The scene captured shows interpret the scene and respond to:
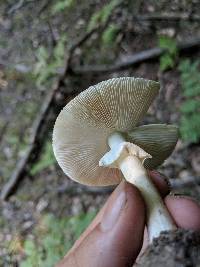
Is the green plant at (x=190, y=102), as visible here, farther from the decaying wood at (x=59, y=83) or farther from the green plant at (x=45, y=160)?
the green plant at (x=45, y=160)

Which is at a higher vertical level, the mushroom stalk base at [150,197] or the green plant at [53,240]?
the mushroom stalk base at [150,197]

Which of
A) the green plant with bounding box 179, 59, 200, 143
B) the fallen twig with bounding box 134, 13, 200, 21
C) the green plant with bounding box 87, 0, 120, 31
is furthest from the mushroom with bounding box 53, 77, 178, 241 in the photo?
the green plant with bounding box 87, 0, 120, 31

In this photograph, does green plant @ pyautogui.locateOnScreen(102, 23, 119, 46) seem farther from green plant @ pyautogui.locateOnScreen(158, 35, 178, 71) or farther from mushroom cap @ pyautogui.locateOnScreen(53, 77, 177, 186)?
mushroom cap @ pyautogui.locateOnScreen(53, 77, 177, 186)

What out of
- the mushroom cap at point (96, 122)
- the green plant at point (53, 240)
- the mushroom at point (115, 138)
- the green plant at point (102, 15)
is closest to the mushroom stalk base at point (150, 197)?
the mushroom at point (115, 138)

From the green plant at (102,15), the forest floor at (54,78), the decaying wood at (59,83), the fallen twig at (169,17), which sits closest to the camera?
the forest floor at (54,78)

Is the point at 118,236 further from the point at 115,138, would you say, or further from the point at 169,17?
the point at 169,17

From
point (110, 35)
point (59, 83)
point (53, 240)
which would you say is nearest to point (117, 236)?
point (53, 240)
